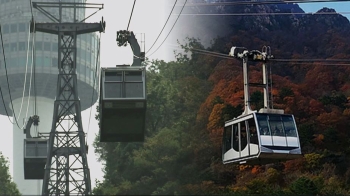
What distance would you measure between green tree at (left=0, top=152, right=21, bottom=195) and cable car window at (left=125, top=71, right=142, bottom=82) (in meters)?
30.2

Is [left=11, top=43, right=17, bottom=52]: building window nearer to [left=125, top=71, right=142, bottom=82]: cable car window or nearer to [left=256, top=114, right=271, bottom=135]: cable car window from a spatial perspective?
[left=125, top=71, right=142, bottom=82]: cable car window

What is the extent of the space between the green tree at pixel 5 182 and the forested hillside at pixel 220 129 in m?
10.6

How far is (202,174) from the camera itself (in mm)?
38562

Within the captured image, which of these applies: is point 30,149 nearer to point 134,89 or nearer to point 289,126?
point 134,89

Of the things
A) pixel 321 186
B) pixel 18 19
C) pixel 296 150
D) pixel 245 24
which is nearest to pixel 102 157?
pixel 321 186

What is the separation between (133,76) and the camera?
20.2 m

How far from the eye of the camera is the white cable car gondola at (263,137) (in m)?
16.3

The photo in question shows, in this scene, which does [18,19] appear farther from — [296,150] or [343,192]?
[296,150]

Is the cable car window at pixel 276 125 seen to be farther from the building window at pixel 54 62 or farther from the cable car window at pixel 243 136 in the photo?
the building window at pixel 54 62

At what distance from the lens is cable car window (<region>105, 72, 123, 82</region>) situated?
65.8 feet

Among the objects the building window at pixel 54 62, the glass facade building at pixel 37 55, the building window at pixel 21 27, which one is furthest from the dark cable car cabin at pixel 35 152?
the building window at pixel 21 27

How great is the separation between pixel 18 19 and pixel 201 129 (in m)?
38.6

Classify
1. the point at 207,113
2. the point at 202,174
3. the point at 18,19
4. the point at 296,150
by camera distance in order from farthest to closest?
1. the point at 18,19
2. the point at 207,113
3. the point at 202,174
4. the point at 296,150

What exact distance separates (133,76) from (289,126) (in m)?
4.98
